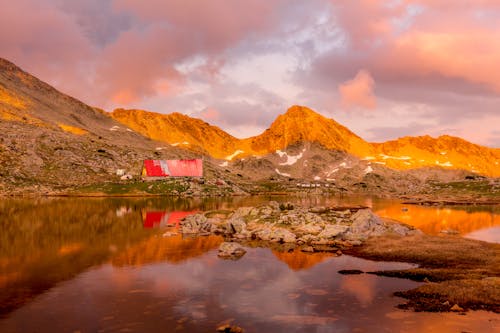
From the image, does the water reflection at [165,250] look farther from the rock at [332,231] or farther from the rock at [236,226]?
the rock at [332,231]

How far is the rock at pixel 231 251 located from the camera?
176ft

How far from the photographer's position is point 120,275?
42531 mm

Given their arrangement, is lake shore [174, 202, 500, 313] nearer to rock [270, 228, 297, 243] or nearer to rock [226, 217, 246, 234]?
rock [270, 228, 297, 243]

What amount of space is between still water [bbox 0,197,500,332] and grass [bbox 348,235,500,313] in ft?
6.96

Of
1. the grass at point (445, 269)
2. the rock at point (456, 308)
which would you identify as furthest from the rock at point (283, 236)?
the rock at point (456, 308)

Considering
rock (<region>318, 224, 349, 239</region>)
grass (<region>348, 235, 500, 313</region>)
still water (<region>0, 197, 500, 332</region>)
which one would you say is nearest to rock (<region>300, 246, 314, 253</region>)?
still water (<region>0, 197, 500, 332</region>)

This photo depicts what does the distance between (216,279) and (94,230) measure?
40.7 meters

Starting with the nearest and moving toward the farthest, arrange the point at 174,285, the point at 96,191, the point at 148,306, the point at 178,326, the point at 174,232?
1. the point at 178,326
2. the point at 148,306
3. the point at 174,285
4. the point at 174,232
5. the point at 96,191

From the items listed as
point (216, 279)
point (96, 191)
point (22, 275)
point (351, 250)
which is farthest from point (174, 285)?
point (96, 191)

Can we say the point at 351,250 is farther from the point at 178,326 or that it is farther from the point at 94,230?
the point at 94,230

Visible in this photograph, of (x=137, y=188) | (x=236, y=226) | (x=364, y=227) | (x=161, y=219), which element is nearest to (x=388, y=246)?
(x=364, y=227)

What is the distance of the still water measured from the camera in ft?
94.6

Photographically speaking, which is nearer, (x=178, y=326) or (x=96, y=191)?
(x=178, y=326)

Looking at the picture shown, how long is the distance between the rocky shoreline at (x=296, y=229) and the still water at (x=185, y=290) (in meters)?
6.27
